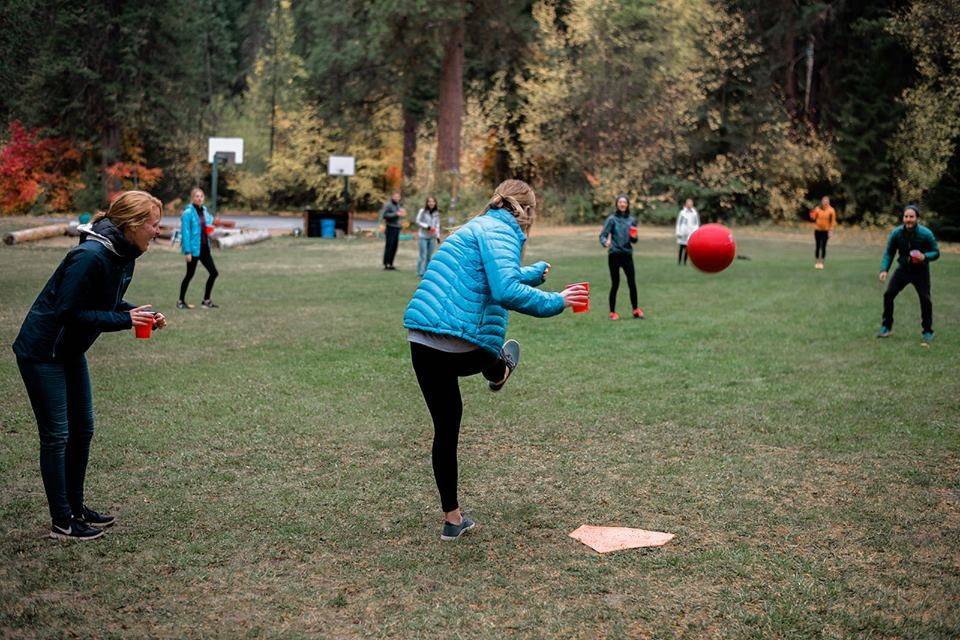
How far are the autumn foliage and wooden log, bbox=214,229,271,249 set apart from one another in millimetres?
14896

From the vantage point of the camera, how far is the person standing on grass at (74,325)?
5.61 metres

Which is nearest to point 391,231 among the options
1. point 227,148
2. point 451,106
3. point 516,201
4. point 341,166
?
A: point 341,166

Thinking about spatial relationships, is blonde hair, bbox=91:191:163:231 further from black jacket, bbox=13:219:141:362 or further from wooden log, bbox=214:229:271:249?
wooden log, bbox=214:229:271:249

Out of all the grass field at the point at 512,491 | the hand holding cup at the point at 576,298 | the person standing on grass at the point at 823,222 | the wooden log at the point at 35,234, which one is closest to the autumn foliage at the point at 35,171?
the wooden log at the point at 35,234

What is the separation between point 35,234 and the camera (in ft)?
99.4

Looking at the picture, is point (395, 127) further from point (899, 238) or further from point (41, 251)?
point (899, 238)

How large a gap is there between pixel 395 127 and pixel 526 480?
4595 cm

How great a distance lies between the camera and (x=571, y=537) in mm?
6160

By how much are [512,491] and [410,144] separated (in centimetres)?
4393

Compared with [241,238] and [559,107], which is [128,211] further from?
[559,107]

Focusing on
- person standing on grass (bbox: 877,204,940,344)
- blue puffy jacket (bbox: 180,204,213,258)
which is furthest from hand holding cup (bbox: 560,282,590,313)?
blue puffy jacket (bbox: 180,204,213,258)

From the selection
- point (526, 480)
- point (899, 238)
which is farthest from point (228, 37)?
point (526, 480)

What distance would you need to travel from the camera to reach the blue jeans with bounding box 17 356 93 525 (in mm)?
5742

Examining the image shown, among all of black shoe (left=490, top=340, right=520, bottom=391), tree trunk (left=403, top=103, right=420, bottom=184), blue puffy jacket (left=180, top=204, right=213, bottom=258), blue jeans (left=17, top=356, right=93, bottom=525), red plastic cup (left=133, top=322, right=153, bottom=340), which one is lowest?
blue jeans (left=17, top=356, right=93, bottom=525)
